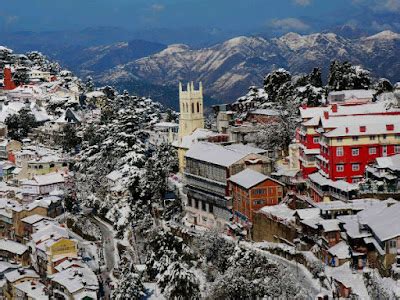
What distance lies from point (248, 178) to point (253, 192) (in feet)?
4.02

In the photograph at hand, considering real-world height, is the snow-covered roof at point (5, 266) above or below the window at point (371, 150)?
below

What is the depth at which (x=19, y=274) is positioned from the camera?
5075cm

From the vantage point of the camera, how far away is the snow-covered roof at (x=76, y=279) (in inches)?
1778

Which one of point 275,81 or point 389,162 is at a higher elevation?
point 275,81

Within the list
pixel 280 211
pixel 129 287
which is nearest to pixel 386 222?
pixel 280 211

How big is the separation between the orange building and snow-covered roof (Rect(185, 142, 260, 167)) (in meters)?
2.21

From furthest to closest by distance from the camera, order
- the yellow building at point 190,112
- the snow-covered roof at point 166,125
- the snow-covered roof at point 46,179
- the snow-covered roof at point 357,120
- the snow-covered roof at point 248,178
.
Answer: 1. the snow-covered roof at point 166,125
2. the yellow building at point 190,112
3. the snow-covered roof at point 46,179
4. the snow-covered roof at point 248,178
5. the snow-covered roof at point 357,120

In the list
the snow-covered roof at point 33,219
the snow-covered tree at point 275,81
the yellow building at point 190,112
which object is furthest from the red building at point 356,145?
the snow-covered tree at point 275,81

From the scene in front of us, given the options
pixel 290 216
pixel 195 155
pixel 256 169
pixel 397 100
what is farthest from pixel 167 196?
pixel 397 100

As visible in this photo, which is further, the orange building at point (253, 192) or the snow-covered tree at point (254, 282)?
the orange building at point (253, 192)

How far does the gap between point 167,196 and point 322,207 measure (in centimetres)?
1816

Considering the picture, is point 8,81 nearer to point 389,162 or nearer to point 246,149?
point 246,149

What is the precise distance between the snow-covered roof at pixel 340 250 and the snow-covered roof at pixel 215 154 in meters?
13.0

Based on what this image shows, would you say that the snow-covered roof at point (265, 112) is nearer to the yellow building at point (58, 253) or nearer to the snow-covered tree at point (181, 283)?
the yellow building at point (58, 253)
